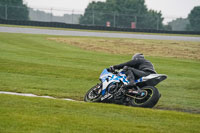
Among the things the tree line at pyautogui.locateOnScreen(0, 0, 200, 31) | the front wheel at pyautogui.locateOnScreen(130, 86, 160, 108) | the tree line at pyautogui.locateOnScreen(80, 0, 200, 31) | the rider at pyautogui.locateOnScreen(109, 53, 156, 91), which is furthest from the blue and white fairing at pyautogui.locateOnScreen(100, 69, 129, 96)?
the tree line at pyautogui.locateOnScreen(80, 0, 200, 31)

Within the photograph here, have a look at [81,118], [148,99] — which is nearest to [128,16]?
[148,99]

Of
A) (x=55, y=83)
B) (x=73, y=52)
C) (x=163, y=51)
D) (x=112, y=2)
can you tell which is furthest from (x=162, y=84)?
(x=112, y=2)

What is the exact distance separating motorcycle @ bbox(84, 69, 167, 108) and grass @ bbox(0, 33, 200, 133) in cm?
40

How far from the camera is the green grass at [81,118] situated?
7180mm

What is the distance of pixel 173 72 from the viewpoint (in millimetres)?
18594

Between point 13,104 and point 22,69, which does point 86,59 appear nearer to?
point 22,69

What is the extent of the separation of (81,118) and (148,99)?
7.96 ft

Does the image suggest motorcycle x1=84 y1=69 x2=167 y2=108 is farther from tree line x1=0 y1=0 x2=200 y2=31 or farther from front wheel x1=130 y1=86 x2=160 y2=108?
tree line x1=0 y1=0 x2=200 y2=31

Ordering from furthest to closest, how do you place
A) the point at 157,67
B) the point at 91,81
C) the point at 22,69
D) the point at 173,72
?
the point at 157,67 < the point at 173,72 < the point at 22,69 < the point at 91,81

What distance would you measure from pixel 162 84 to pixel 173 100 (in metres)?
2.89

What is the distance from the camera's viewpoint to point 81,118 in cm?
802

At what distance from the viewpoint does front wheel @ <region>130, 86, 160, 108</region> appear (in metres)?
9.62

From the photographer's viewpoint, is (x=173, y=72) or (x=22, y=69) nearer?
(x=22, y=69)

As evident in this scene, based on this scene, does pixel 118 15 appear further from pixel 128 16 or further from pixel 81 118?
pixel 81 118
